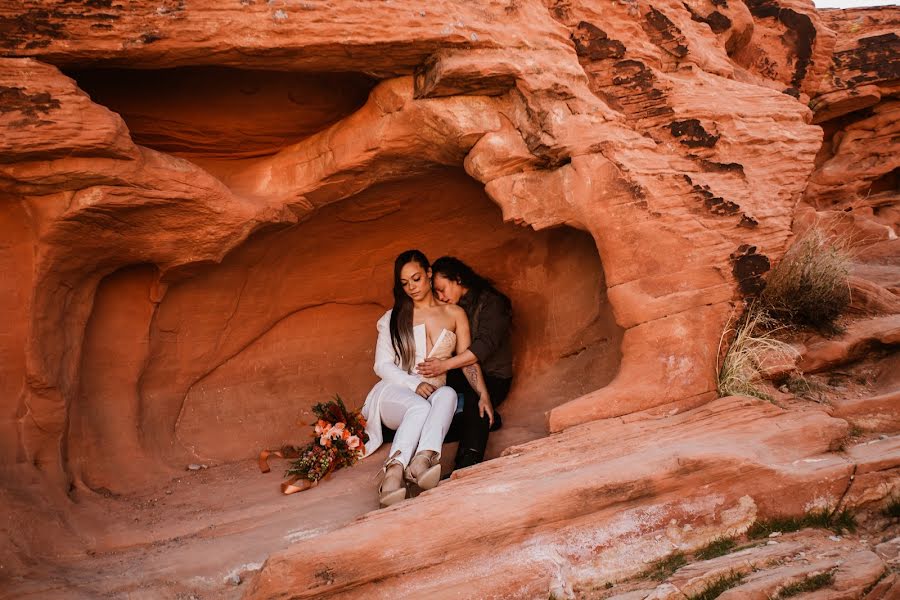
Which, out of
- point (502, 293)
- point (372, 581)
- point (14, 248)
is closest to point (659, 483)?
point (372, 581)

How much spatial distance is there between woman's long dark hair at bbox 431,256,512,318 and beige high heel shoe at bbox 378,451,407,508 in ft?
5.31

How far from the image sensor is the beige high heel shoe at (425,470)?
4.34 meters

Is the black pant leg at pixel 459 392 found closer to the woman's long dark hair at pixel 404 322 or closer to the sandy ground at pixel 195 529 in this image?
the sandy ground at pixel 195 529

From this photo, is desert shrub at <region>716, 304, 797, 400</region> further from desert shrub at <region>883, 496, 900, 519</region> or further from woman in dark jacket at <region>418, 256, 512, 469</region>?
woman in dark jacket at <region>418, 256, 512, 469</region>

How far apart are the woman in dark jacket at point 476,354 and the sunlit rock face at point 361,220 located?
0.24 m

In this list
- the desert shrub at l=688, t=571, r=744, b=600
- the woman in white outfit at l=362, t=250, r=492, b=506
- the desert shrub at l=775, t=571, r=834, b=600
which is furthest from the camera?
the woman in white outfit at l=362, t=250, r=492, b=506

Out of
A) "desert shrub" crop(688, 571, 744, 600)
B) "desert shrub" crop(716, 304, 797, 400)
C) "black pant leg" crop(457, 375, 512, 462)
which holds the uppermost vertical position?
"desert shrub" crop(716, 304, 797, 400)

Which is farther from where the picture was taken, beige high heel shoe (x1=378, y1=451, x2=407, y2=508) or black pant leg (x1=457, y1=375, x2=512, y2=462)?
black pant leg (x1=457, y1=375, x2=512, y2=462)

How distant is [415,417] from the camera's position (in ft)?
16.0

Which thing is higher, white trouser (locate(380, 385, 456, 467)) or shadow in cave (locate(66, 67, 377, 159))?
shadow in cave (locate(66, 67, 377, 159))

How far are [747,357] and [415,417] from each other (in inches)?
82.5

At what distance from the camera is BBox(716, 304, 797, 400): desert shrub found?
4.74 m

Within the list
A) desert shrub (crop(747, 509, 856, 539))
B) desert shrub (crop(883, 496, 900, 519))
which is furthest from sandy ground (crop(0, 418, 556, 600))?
desert shrub (crop(883, 496, 900, 519))

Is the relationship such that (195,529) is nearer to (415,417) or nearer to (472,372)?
(415,417)
